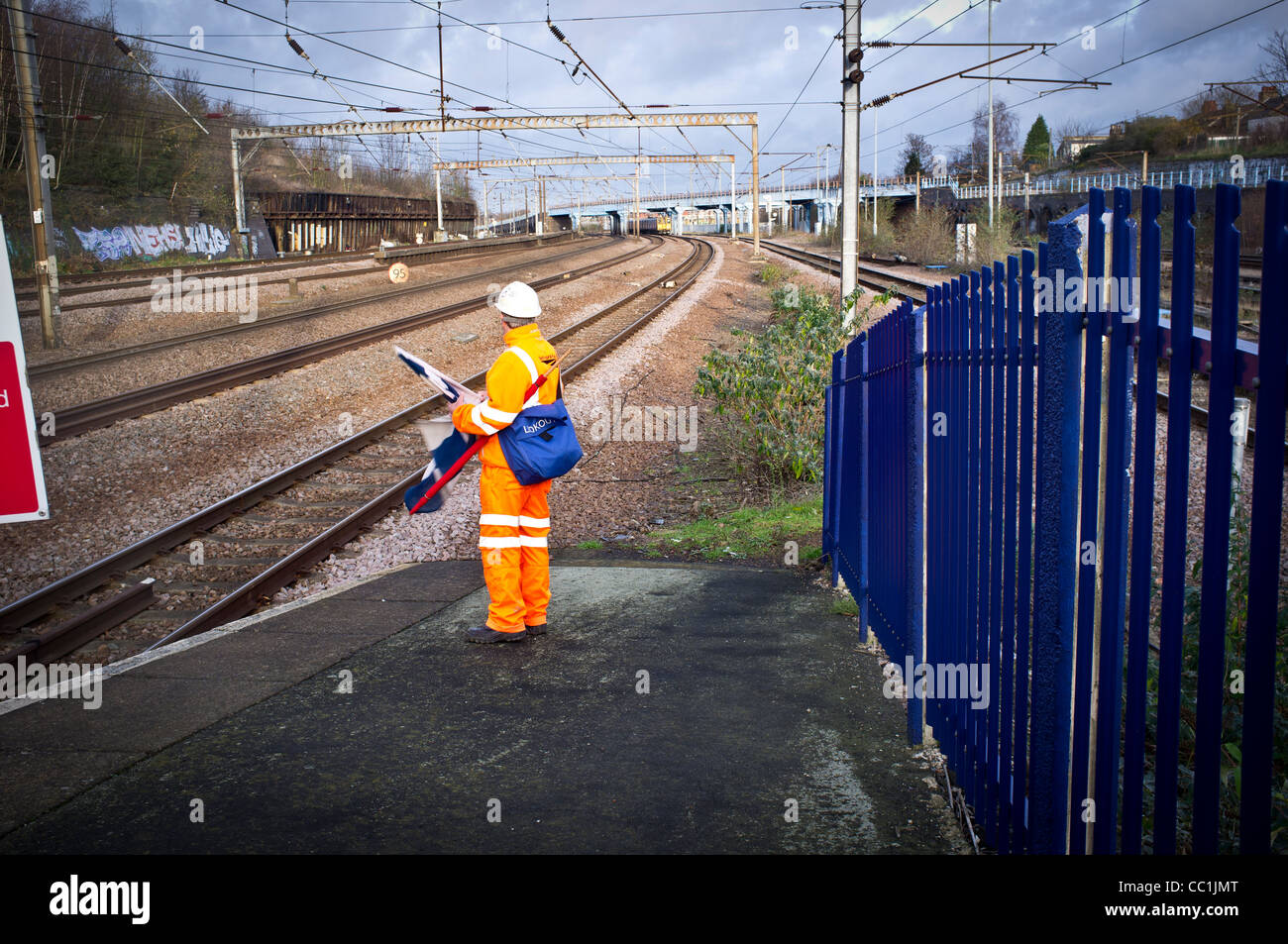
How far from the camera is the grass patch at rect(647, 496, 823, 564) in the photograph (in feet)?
26.6

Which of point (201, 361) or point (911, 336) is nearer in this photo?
point (911, 336)

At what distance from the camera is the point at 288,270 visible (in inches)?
1284

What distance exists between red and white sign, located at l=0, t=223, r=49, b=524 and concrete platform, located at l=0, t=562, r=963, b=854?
3.99 ft

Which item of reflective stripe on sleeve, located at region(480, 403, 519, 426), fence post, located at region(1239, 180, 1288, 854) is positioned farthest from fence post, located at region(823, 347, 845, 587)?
fence post, located at region(1239, 180, 1288, 854)

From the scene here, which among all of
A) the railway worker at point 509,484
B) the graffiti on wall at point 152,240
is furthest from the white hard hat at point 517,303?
the graffiti on wall at point 152,240

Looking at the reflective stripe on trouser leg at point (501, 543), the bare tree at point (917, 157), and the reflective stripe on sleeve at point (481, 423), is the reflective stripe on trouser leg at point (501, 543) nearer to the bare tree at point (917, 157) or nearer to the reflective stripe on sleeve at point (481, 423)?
the reflective stripe on sleeve at point (481, 423)

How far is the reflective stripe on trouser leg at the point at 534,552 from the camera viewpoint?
5.67m

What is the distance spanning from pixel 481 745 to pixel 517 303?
2.46 m

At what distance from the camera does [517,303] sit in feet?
18.5
